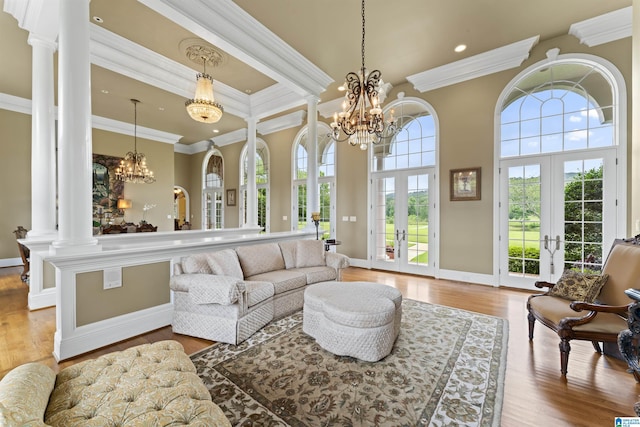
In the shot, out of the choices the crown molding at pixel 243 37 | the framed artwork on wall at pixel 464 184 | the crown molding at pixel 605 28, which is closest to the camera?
the crown molding at pixel 243 37

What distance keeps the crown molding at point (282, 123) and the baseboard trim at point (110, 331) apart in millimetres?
5862

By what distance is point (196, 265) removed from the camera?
3.04 meters

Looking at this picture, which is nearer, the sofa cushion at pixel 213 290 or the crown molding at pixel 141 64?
the sofa cushion at pixel 213 290

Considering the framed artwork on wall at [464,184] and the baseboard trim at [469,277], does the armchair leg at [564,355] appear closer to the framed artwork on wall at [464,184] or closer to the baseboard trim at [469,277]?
the baseboard trim at [469,277]

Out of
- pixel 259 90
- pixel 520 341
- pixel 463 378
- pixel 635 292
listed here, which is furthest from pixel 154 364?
pixel 259 90

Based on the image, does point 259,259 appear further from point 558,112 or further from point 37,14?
point 558,112

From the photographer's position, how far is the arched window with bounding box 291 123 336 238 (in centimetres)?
709

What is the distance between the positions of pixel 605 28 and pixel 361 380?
5.86 metres

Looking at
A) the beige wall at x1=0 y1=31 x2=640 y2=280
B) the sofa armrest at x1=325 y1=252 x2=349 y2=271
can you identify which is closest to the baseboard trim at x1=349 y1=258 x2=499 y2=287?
the beige wall at x1=0 y1=31 x2=640 y2=280

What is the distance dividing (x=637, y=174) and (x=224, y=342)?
4357 millimetres

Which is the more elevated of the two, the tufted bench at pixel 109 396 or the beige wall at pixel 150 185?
the beige wall at pixel 150 185

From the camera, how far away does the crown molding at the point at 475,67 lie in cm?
452

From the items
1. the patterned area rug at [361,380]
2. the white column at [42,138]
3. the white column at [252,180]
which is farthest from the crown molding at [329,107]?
the patterned area rug at [361,380]

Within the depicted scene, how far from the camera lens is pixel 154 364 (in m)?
1.47
